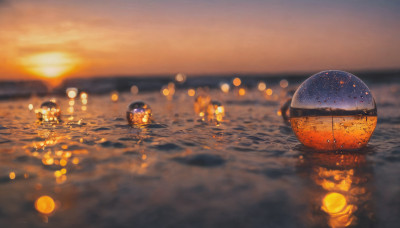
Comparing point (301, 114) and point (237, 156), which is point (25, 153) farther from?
point (301, 114)

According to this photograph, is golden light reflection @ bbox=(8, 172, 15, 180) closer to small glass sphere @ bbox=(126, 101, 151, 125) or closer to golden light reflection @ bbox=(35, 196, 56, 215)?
golden light reflection @ bbox=(35, 196, 56, 215)

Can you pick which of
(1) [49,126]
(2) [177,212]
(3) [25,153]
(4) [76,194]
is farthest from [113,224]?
(1) [49,126]

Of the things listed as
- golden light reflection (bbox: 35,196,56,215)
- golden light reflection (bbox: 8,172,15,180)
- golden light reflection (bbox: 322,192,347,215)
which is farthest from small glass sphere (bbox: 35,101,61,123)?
golden light reflection (bbox: 322,192,347,215)

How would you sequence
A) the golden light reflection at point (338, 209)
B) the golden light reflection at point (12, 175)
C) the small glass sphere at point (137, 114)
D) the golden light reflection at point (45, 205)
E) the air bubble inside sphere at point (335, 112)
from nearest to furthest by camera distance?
the golden light reflection at point (338, 209), the golden light reflection at point (45, 205), the golden light reflection at point (12, 175), the air bubble inside sphere at point (335, 112), the small glass sphere at point (137, 114)

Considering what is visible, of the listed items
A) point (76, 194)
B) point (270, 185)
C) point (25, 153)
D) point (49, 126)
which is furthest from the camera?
point (49, 126)

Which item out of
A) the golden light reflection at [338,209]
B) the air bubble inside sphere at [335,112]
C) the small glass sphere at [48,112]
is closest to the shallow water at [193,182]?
the golden light reflection at [338,209]

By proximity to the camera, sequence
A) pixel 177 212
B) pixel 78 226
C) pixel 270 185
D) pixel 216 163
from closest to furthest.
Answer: pixel 78 226
pixel 177 212
pixel 270 185
pixel 216 163

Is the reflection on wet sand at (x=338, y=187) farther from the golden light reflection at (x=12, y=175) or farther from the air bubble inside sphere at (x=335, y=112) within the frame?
the golden light reflection at (x=12, y=175)
